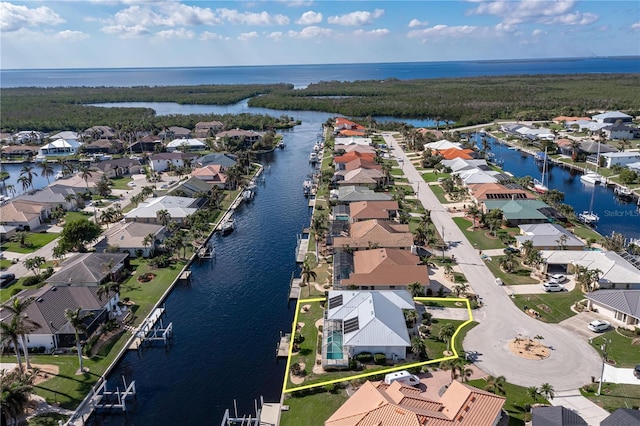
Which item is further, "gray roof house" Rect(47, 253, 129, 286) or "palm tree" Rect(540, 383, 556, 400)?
"gray roof house" Rect(47, 253, 129, 286)

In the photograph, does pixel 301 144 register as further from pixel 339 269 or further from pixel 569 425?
pixel 569 425

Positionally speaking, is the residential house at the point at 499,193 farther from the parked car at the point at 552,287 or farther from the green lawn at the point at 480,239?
the parked car at the point at 552,287

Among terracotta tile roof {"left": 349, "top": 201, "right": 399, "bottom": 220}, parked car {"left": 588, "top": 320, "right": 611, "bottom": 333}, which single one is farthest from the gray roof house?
parked car {"left": 588, "top": 320, "right": 611, "bottom": 333}

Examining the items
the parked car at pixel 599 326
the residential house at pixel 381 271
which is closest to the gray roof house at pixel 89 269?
the residential house at pixel 381 271

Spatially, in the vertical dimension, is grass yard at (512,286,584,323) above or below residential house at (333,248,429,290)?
below

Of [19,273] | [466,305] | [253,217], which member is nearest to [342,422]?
[466,305]

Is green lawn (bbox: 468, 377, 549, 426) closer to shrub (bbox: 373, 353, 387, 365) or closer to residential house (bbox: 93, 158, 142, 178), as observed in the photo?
shrub (bbox: 373, 353, 387, 365)

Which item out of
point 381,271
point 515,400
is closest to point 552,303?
point 515,400

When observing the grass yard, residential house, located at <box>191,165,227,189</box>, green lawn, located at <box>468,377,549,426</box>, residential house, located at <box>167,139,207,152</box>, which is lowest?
green lawn, located at <box>468,377,549,426</box>
